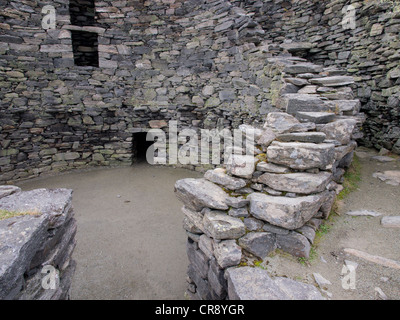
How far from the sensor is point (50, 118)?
8.35m

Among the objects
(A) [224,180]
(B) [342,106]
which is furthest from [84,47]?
(B) [342,106]

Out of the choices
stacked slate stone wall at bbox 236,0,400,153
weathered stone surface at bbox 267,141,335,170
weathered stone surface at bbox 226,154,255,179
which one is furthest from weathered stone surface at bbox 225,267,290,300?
stacked slate stone wall at bbox 236,0,400,153

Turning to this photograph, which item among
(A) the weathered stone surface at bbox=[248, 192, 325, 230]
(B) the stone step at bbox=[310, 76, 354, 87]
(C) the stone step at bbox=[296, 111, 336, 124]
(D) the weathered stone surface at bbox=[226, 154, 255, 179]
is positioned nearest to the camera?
(A) the weathered stone surface at bbox=[248, 192, 325, 230]

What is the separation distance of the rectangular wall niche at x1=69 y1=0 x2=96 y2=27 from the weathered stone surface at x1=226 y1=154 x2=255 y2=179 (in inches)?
348

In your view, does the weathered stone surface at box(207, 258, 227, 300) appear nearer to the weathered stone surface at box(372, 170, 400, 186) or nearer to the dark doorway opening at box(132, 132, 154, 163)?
the weathered stone surface at box(372, 170, 400, 186)

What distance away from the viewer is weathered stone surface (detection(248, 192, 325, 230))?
268 centimetres

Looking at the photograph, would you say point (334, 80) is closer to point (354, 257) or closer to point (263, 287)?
point (354, 257)

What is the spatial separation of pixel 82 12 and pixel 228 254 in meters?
10.2

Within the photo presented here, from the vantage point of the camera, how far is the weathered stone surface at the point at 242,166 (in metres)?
A: 3.15

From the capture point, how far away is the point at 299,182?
2.85 metres

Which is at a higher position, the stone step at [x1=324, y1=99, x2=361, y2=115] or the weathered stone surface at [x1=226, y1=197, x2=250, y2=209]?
the stone step at [x1=324, y1=99, x2=361, y2=115]

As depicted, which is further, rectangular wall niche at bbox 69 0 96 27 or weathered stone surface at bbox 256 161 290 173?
rectangular wall niche at bbox 69 0 96 27

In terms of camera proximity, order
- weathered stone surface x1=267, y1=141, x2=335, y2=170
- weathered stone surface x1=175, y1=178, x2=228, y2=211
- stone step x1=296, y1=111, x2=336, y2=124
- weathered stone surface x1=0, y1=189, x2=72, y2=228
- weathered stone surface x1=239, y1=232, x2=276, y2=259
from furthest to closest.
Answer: stone step x1=296, y1=111, x2=336, y2=124 < weathered stone surface x1=175, y1=178, x2=228, y2=211 < weathered stone surface x1=267, y1=141, x2=335, y2=170 < weathered stone surface x1=239, y1=232, x2=276, y2=259 < weathered stone surface x1=0, y1=189, x2=72, y2=228
